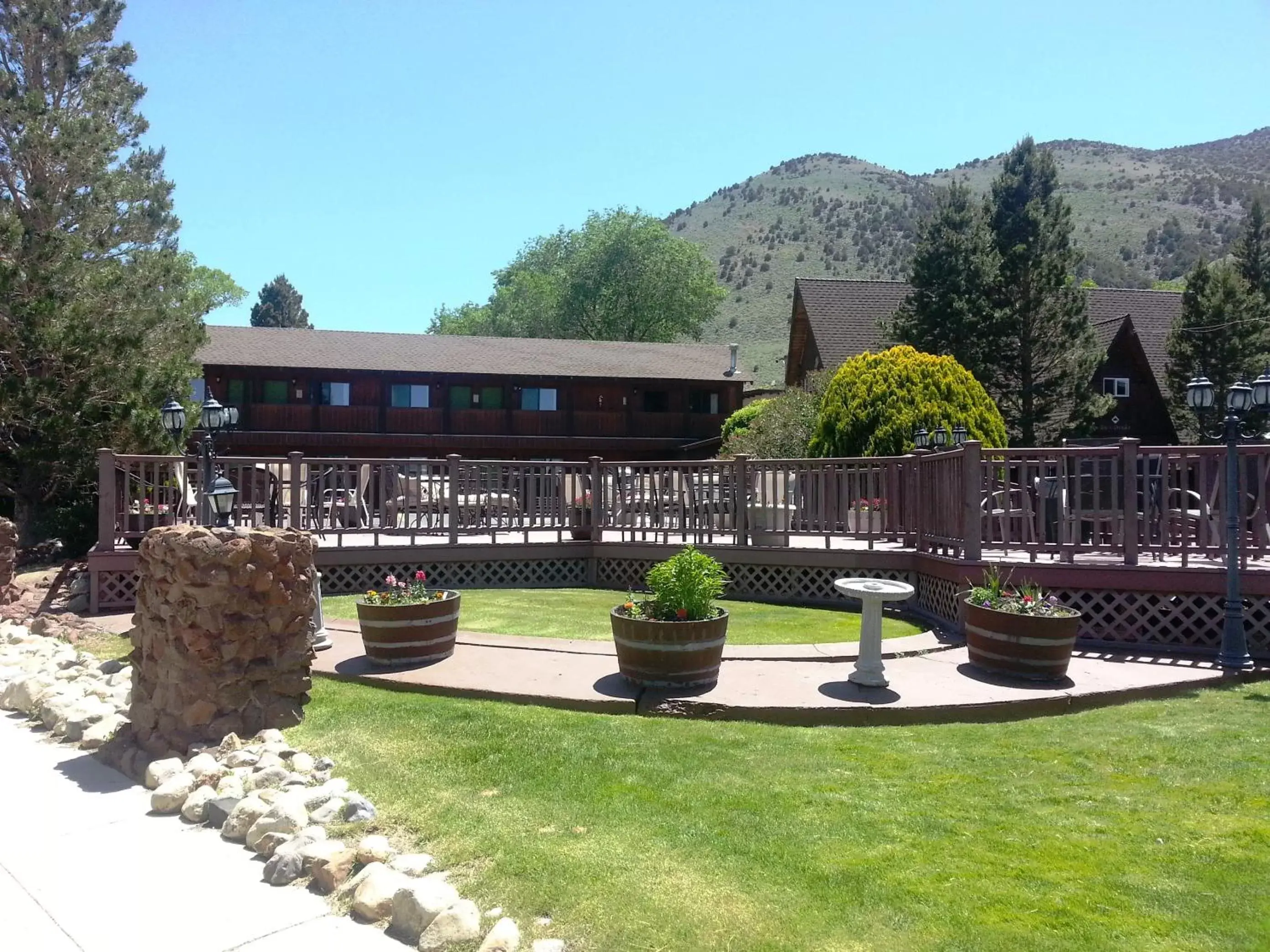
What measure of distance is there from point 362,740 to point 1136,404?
31106mm

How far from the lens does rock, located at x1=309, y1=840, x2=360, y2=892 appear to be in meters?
3.80

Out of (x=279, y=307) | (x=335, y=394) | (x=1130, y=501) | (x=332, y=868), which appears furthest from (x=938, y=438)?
(x=279, y=307)

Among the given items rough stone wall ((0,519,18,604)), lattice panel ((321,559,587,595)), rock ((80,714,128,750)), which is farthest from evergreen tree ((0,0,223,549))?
rock ((80,714,128,750))

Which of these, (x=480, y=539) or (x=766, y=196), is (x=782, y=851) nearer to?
(x=480, y=539)

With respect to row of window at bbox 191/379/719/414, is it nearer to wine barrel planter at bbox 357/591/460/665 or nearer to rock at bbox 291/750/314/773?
wine barrel planter at bbox 357/591/460/665

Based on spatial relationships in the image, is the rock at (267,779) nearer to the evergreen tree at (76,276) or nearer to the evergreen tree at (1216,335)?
the evergreen tree at (76,276)

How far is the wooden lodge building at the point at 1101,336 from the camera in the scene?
29.7 meters

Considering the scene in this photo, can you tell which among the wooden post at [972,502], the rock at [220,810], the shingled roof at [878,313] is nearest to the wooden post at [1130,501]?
the wooden post at [972,502]

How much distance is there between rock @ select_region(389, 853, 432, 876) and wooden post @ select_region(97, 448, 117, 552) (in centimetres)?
856

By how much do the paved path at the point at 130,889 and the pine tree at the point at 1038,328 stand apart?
24729 millimetres

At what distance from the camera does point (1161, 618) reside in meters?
8.08

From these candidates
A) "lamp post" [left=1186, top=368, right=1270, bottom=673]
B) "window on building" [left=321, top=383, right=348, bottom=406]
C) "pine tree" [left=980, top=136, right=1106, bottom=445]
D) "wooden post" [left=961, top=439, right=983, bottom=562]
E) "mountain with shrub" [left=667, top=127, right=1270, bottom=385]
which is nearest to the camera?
"lamp post" [left=1186, top=368, right=1270, bottom=673]

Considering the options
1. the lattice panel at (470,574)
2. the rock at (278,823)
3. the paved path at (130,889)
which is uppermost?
the lattice panel at (470,574)

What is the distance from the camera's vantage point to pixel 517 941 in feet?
10.4
